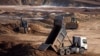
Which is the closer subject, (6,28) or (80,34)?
(80,34)

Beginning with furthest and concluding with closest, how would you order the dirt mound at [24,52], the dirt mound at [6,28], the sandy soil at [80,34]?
1. the dirt mound at [6,28]
2. the sandy soil at [80,34]
3. the dirt mound at [24,52]

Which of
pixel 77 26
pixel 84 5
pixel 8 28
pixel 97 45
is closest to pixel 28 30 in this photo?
pixel 8 28

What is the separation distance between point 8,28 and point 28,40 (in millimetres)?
6194

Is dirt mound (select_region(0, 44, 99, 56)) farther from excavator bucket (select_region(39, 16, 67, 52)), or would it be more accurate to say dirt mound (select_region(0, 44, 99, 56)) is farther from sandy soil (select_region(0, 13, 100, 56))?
sandy soil (select_region(0, 13, 100, 56))

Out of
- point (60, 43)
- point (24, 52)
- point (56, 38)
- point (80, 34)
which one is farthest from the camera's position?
point (80, 34)

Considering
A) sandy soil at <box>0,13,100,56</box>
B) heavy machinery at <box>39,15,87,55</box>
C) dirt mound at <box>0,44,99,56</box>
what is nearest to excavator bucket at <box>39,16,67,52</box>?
heavy machinery at <box>39,15,87,55</box>

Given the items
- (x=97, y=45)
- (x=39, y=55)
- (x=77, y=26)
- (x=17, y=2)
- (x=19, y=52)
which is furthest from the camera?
(x=17, y=2)

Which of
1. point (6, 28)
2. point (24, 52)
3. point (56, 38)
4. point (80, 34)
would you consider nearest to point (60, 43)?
point (56, 38)

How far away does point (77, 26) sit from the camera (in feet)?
136

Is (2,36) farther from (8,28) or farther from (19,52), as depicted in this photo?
(19,52)

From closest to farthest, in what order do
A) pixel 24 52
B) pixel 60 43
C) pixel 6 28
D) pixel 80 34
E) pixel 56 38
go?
1. pixel 56 38
2. pixel 24 52
3. pixel 60 43
4. pixel 80 34
5. pixel 6 28

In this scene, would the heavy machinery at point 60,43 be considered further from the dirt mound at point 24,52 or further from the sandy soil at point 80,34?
the sandy soil at point 80,34

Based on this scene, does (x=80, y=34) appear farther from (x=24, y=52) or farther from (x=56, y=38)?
(x=24, y=52)

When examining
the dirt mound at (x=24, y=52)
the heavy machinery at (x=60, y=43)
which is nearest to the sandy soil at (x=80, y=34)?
the heavy machinery at (x=60, y=43)
